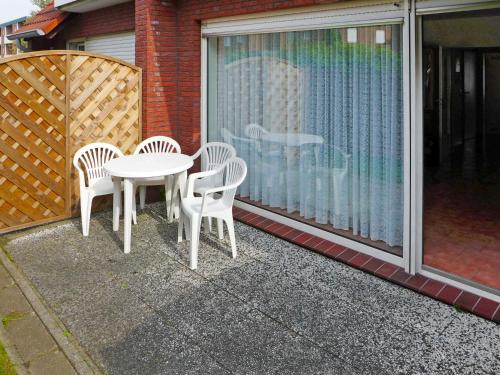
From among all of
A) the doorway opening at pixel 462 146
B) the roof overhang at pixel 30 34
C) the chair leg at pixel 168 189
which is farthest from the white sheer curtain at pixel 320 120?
the roof overhang at pixel 30 34

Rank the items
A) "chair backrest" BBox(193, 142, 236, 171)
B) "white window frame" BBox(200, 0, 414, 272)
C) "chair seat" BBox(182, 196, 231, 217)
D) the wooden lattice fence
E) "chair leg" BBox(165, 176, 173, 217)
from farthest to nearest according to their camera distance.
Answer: "chair backrest" BBox(193, 142, 236, 171) → "chair leg" BBox(165, 176, 173, 217) → the wooden lattice fence → "chair seat" BBox(182, 196, 231, 217) → "white window frame" BBox(200, 0, 414, 272)

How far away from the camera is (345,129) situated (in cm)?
503

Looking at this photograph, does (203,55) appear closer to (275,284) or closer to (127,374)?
(275,284)

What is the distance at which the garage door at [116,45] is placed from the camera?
8.95 meters

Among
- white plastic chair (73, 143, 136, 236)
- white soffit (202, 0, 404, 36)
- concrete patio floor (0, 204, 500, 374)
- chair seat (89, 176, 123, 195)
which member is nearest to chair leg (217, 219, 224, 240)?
concrete patio floor (0, 204, 500, 374)

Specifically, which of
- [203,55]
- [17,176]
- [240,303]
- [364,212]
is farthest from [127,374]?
[203,55]

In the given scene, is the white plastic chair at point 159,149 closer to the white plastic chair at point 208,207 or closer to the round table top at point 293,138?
the white plastic chair at point 208,207

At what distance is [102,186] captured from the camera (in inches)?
227

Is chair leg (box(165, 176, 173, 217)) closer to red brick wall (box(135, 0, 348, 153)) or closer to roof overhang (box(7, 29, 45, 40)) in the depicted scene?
red brick wall (box(135, 0, 348, 153))

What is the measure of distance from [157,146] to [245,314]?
12.6 feet

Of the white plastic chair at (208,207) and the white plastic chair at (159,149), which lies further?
the white plastic chair at (159,149)

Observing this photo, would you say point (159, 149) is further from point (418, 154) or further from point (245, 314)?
point (418, 154)

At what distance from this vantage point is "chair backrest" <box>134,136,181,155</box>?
6598 mm

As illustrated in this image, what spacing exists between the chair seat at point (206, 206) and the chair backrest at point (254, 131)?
5.26ft
